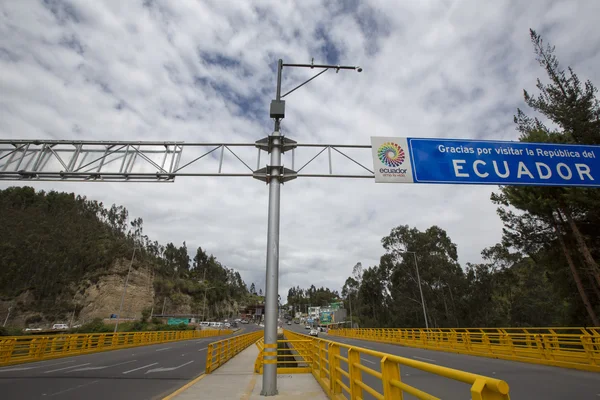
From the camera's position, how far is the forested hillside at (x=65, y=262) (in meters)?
74.4

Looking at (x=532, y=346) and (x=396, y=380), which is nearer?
(x=396, y=380)

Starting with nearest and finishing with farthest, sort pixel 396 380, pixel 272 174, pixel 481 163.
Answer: pixel 396 380 → pixel 272 174 → pixel 481 163

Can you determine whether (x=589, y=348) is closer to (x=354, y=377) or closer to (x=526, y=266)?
(x=354, y=377)

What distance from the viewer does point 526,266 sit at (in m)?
49.0

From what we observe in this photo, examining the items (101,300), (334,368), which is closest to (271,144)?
(334,368)

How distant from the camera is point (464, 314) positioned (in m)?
49.4

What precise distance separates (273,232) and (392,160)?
4377 mm

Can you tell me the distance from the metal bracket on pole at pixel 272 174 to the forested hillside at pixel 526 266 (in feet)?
58.7

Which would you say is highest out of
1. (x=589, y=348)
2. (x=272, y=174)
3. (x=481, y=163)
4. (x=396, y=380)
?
(x=481, y=163)

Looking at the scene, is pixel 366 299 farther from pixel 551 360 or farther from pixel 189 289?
pixel 551 360

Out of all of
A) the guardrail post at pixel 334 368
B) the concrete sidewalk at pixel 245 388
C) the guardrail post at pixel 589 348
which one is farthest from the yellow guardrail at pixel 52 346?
the guardrail post at pixel 589 348

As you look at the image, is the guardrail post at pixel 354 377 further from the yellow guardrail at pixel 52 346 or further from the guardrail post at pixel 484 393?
the yellow guardrail at pixel 52 346

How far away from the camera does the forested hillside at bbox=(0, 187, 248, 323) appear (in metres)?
74.4

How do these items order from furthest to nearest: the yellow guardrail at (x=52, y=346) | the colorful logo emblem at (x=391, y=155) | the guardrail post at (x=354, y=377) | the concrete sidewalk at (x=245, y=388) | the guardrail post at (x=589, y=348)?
the yellow guardrail at (x=52, y=346)
the guardrail post at (x=589, y=348)
the colorful logo emblem at (x=391, y=155)
the concrete sidewalk at (x=245, y=388)
the guardrail post at (x=354, y=377)
